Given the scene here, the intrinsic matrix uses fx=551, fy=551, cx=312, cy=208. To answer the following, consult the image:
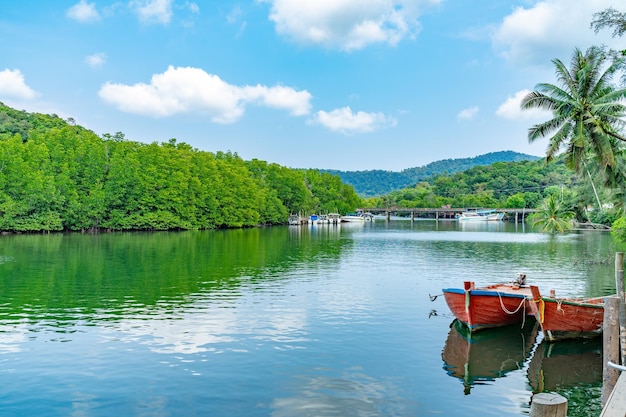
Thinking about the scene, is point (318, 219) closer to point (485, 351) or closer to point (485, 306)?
point (485, 306)

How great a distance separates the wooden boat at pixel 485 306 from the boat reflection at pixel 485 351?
370 mm

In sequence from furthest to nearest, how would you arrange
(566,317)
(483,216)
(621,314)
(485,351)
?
(483,216)
(566,317)
(485,351)
(621,314)

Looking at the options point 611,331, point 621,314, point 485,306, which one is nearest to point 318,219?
point 485,306

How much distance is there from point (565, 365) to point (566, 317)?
228 centimetres

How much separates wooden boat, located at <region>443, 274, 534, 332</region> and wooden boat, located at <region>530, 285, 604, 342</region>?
111cm

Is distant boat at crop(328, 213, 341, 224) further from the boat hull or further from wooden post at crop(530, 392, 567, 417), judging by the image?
wooden post at crop(530, 392, 567, 417)

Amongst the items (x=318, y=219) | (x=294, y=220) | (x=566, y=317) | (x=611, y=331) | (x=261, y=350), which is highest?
(x=318, y=219)

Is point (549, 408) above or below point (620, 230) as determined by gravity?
below

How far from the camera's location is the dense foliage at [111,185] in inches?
2731

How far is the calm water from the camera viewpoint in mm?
12258

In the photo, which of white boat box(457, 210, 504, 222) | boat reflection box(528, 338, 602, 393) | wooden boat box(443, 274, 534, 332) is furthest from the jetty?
white boat box(457, 210, 504, 222)

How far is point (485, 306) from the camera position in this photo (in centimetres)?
1870

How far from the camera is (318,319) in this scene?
20797 millimetres

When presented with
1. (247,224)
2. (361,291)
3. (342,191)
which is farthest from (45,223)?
(342,191)
